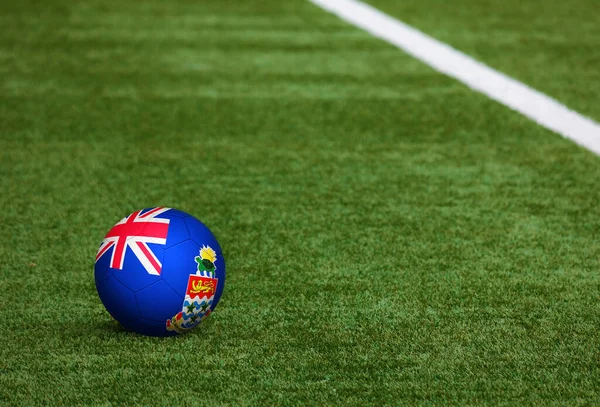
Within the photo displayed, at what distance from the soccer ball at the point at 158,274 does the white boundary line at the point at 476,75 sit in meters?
3.59

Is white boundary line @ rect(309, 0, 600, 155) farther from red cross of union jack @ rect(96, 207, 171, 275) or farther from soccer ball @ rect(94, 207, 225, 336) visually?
red cross of union jack @ rect(96, 207, 171, 275)

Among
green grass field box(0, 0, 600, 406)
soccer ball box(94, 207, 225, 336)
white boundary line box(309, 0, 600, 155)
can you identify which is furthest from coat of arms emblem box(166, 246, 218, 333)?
white boundary line box(309, 0, 600, 155)

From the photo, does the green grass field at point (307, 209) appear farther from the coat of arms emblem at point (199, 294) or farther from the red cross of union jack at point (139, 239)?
the red cross of union jack at point (139, 239)

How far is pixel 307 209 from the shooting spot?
15.7 feet

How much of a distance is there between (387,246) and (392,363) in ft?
3.82

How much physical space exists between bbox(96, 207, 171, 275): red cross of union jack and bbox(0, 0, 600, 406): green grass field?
371mm

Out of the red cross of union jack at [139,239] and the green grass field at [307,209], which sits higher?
the red cross of union jack at [139,239]

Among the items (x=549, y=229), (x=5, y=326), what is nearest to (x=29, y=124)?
(x=5, y=326)

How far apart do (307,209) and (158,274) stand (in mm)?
1730

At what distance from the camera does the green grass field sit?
317 centimetres

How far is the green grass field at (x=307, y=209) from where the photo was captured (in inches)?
125

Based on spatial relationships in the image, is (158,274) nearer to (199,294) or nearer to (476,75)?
(199,294)

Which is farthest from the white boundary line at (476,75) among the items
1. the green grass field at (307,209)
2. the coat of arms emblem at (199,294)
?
the coat of arms emblem at (199,294)

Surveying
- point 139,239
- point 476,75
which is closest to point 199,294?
point 139,239
